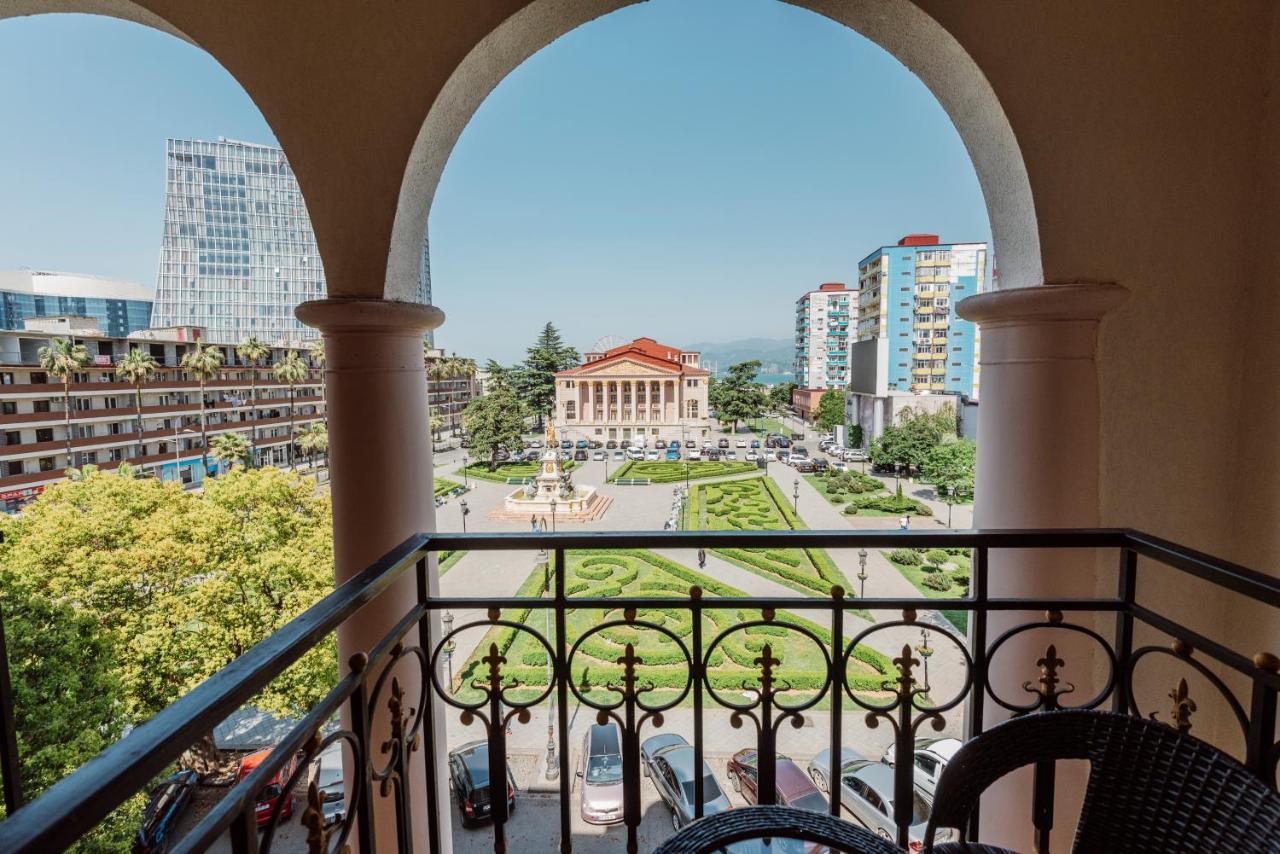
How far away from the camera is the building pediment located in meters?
56.2

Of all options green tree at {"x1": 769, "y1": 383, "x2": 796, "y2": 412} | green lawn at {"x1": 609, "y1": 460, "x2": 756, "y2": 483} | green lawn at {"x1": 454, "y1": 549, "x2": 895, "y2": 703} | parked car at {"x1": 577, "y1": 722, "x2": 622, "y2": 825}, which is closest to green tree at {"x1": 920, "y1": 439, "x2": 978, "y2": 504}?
green lawn at {"x1": 609, "y1": 460, "x2": 756, "y2": 483}

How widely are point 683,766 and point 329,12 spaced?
10.5m

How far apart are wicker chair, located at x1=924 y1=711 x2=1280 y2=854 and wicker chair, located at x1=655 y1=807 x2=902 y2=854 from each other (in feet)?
0.57

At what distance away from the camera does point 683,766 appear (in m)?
9.59

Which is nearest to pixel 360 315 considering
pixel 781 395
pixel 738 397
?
pixel 738 397

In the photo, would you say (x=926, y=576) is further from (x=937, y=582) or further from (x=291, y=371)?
(x=291, y=371)

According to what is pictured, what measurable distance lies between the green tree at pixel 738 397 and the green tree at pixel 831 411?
687 cm

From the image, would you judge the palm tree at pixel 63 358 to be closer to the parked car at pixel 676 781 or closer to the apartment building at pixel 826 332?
the parked car at pixel 676 781

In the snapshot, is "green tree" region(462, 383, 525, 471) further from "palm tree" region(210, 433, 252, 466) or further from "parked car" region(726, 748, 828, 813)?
"parked car" region(726, 748, 828, 813)

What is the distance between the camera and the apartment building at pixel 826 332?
77125 mm

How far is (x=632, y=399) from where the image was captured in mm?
57312

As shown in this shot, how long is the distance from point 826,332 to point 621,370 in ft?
116

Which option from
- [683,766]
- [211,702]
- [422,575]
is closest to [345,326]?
[422,575]

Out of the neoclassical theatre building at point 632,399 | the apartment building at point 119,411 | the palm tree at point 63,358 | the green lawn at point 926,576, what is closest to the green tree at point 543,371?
the neoclassical theatre building at point 632,399
